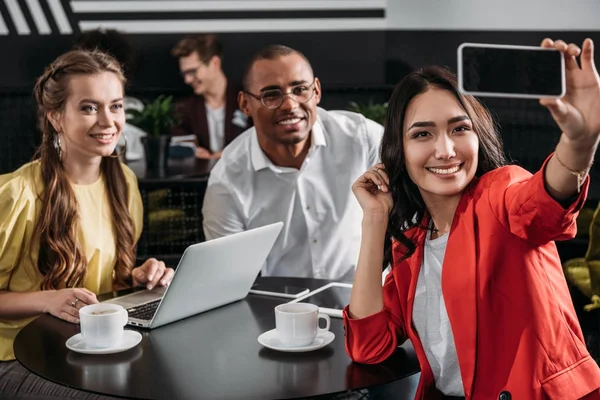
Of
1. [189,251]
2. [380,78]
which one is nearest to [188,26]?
[380,78]

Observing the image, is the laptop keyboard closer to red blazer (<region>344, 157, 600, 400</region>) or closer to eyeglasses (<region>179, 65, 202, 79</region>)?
red blazer (<region>344, 157, 600, 400</region>)

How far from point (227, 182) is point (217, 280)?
939mm

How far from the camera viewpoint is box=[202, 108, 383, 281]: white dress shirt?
3057 mm

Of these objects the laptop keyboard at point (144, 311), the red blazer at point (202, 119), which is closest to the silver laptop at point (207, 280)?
the laptop keyboard at point (144, 311)

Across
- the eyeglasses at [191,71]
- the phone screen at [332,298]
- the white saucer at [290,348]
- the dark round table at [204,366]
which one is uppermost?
the eyeglasses at [191,71]

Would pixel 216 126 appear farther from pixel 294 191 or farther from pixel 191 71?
pixel 294 191

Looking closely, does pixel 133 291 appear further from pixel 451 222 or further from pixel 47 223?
pixel 451 222

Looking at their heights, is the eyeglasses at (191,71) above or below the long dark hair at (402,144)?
above

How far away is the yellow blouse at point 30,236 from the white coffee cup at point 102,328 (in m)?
0.58

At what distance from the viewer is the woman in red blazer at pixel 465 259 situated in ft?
5.43

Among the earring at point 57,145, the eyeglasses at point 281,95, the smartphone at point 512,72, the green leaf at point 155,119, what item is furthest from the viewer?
the green leaf at point 155,119

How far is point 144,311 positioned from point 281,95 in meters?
1.08

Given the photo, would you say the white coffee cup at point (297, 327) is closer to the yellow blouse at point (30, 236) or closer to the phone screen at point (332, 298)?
the phone screen at point (332, 298)

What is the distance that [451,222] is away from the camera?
1867 millimetres
